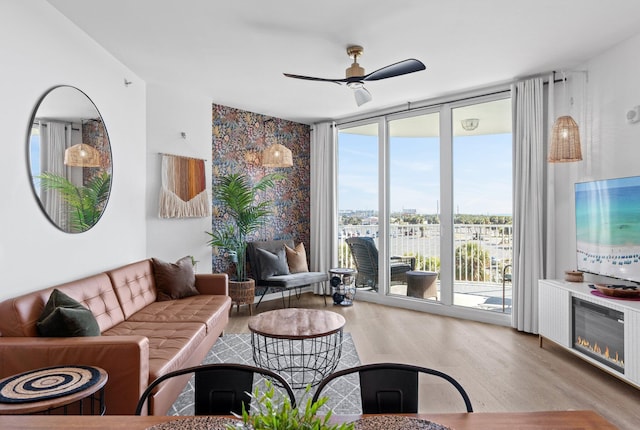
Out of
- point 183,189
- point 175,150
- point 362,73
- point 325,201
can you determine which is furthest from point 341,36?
point 325,201

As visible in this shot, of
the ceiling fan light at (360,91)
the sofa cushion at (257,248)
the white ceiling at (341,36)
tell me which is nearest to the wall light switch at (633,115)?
the white ceiling at (341,36)

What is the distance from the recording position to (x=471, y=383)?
2.93m

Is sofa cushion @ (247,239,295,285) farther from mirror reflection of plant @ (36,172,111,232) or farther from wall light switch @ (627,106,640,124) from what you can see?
wall light switch @ (627,106,640,124)

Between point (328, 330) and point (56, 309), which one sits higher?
point (56, 309)

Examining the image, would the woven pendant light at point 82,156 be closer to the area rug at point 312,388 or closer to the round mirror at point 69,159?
the round mirror at point 69,159

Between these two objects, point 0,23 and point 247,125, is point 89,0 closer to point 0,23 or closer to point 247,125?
point 0,23

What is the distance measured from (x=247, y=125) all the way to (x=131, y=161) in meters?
2.01

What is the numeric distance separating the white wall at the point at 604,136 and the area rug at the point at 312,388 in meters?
2.37

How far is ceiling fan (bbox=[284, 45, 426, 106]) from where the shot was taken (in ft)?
9.64

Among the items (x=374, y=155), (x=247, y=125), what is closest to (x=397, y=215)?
(x=374, y=155)

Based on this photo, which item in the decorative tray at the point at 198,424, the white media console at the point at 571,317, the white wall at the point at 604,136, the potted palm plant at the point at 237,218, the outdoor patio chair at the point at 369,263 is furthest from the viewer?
the outdoor patio chair at the point at 369,263

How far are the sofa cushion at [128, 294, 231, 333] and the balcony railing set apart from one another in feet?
9.13

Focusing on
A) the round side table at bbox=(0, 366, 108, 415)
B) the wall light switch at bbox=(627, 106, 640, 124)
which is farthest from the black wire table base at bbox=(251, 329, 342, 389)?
the wall light switch at bbox=(627, 106, 640, 124)

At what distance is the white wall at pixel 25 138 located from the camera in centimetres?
234
